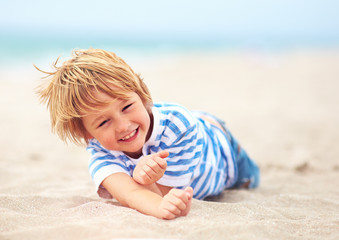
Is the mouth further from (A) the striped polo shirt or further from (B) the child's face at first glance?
(A) the striped polo shirt

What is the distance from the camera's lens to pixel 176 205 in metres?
1.70

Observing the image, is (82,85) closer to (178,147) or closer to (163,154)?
(163,154)

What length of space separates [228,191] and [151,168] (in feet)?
3.64

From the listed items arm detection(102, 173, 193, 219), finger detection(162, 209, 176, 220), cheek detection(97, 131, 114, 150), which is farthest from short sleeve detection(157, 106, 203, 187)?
finger detection(162, 209, 176, 220)

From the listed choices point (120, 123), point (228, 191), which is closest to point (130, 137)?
point (120, 123)

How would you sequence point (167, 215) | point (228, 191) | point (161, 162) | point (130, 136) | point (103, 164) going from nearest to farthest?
point (167, 215), point (161, 162), point (130, 136), point (103, 164), point (228, 191)

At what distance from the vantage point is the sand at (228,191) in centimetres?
158

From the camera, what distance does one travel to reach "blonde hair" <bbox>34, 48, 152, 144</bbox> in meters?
1.87

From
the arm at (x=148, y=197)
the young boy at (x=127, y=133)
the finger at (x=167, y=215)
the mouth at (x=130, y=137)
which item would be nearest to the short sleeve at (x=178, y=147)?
the young boy at (x=127, y=133)

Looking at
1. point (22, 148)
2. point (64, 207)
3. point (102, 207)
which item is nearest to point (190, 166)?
point (102, 207)

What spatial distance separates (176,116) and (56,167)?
1.76 metres

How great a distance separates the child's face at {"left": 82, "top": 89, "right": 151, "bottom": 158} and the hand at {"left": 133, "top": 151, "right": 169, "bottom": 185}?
0.49 feet

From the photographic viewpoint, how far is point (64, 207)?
6.79 ft

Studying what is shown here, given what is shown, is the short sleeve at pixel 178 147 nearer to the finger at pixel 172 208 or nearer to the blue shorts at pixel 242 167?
the finger at pixel 172 208
